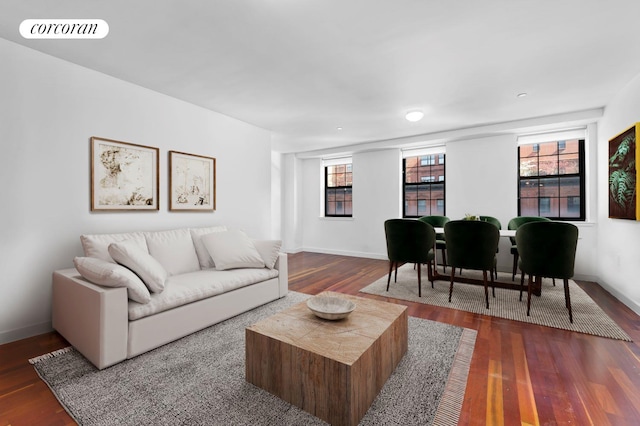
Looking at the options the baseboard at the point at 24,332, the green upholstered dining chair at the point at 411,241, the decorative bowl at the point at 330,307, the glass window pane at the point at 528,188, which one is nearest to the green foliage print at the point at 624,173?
the glass window pane at the point at 528,188

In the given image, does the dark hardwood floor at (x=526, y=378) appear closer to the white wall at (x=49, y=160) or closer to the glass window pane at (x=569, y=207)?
the white wall at (x=49, y=160)

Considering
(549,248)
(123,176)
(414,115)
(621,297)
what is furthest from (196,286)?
(621,297)

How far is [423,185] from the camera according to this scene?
235 inches

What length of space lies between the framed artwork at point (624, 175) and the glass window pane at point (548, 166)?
113 centimetres

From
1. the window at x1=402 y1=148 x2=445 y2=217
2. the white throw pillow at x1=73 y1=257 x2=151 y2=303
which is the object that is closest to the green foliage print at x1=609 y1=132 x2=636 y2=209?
the window at x1=402 y1=148 x2=445 y2=217

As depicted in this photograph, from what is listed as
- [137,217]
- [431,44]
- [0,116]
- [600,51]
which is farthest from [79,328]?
[600,51]

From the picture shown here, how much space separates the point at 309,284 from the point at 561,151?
4670 millimetres

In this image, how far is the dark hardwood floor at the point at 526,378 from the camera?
60.2 inches

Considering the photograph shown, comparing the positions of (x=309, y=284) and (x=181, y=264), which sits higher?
(x=181, y=264)

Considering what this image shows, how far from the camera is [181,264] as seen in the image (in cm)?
306

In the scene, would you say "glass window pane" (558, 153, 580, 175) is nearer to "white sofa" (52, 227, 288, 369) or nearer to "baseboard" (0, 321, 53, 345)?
"white sofa" (52, 227, 288, 369)

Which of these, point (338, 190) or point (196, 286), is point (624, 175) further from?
point (338, 190)

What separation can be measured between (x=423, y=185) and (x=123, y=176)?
5.16 meters

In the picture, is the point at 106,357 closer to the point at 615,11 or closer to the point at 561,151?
the point at 615,11
